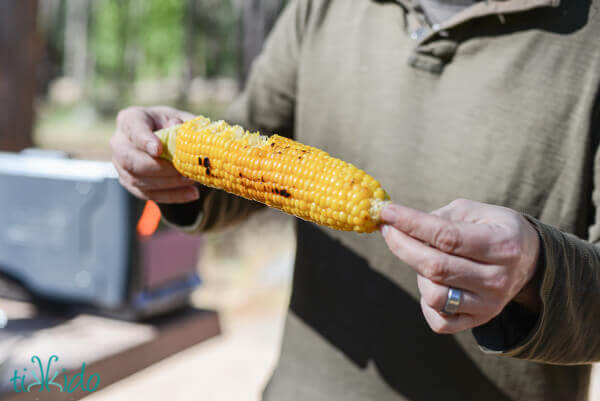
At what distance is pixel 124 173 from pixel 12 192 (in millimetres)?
960

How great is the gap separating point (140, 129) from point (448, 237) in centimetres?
94

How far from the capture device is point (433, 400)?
5.65 ft

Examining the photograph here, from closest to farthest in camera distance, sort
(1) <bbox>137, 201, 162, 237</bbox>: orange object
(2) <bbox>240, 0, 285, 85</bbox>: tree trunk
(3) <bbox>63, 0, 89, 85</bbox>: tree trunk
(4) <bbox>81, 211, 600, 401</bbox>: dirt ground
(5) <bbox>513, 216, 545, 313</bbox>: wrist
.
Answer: (5) <bbox>513, 216, 545, 313</bbox>: wrist
(1) <bbox>137, 201, 162, 237</bbox>: orange object
(4) <bbox>81, 211, 600, 401</bbox>: dirt ground
(2) <bbox>240, 0, 285, 85</bbox>: tree trunk
(3) <bbox>63, 0, 89, 85</bbox>: tree trunk

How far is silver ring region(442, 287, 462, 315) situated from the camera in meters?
1.04

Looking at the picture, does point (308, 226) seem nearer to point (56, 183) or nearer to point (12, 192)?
point (56, 183)

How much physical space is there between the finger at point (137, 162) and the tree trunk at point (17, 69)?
151 inches

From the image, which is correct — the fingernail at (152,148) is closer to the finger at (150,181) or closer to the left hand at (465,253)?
the finger at (150,181)

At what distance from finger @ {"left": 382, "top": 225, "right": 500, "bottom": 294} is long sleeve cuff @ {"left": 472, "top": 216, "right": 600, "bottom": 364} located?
Answer: 0.17m

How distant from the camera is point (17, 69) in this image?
479 centimetres

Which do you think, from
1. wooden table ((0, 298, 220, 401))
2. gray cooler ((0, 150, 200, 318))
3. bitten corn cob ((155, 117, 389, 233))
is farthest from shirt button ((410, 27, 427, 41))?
wooden table ((0, 298, 220, 401))

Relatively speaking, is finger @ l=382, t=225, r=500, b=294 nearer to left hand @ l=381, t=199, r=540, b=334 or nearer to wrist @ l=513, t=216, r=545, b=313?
left hand @ l=381, t=199, r=540, b=334

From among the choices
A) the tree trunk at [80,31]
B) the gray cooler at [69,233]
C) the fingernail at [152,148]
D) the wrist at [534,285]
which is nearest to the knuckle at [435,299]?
the wrist at [534,285]

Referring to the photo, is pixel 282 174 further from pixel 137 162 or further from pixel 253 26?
pixel 253 26

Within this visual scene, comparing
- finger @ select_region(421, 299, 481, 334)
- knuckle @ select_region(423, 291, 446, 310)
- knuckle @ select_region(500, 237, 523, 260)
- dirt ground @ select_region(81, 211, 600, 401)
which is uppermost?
knuckle @ select_region(500, 237, 523, 260)
